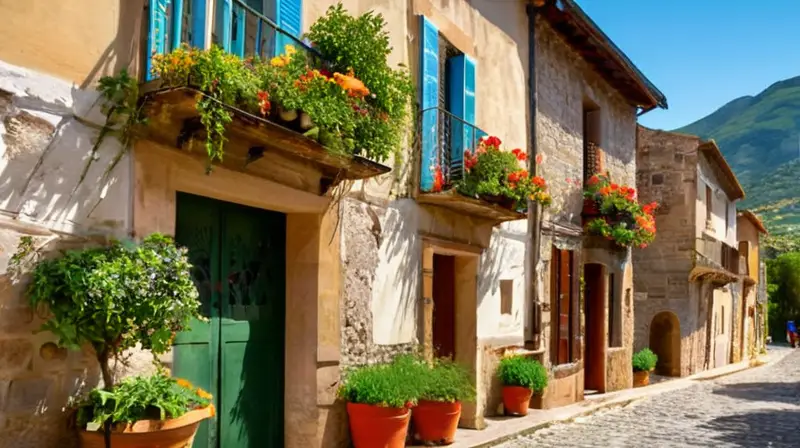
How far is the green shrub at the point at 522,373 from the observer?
32.5ft

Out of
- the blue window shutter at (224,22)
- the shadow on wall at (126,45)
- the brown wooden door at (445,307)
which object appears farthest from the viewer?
the brown wooden door at (445,307)

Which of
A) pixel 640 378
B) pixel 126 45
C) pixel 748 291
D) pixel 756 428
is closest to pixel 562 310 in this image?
pixel 756 428

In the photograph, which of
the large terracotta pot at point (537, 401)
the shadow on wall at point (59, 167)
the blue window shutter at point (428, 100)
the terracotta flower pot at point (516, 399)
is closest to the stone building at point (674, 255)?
the large terracotta pot at point (537, 401)

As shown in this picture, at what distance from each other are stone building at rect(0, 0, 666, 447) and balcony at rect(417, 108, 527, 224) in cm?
5

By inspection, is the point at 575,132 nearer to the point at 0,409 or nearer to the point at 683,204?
the point at 683,204

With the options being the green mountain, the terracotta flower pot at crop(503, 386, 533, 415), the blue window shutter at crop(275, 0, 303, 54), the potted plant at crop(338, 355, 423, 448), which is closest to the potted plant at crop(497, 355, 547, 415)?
the terracotta flower pot at crop(503, 386, 533, 415)

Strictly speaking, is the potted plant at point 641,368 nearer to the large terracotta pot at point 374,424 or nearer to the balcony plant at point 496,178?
the balcony plant at point 496,178

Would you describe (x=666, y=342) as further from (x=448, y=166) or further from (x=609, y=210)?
(x=448, y=166)

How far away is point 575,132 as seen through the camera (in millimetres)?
13016

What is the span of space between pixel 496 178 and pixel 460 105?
3.42 feet

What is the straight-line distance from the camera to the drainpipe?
1118 centimetres

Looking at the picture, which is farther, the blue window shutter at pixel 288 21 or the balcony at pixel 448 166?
the balcony at pixel 448 166

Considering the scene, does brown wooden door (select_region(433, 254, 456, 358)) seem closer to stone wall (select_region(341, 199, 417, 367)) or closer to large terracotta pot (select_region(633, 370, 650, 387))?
stone wall (select_region(341, 199, 417, 367))

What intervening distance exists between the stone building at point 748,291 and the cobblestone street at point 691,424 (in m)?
15.5
